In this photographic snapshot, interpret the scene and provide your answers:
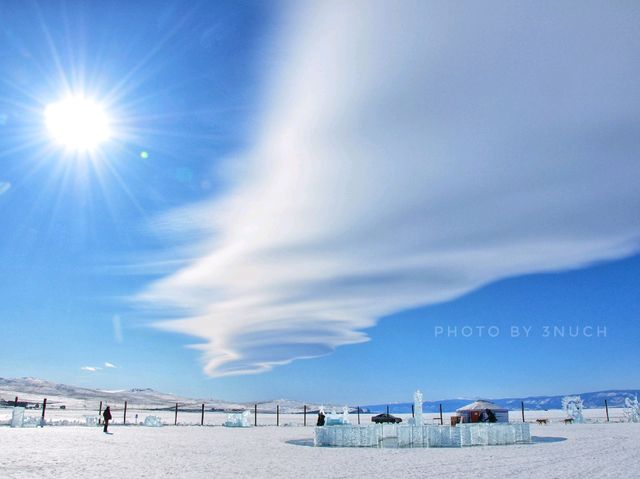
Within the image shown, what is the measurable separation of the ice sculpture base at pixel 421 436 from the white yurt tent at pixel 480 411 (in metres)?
17.2

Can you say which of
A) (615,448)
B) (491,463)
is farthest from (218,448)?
(615,448)

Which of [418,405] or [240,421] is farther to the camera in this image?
[240,421]

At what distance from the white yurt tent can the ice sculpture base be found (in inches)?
676

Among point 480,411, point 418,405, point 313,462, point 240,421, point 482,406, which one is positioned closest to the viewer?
point 313,462

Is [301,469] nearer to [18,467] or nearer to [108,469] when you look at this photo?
[108,469]

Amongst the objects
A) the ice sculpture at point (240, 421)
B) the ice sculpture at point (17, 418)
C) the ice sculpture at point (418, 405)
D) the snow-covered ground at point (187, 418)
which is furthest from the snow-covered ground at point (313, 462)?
the snow-covered ground at point (187, 418)

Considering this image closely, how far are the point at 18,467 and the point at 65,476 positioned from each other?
9.35 feet

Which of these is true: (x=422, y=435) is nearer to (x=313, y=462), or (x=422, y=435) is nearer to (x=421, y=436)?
(x=421, y=436)

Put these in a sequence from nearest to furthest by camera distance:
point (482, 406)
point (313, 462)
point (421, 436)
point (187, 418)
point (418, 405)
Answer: point (313, 462) → point (421, 436) → point (418, 405) → point (482, 406) → point (187, 418)

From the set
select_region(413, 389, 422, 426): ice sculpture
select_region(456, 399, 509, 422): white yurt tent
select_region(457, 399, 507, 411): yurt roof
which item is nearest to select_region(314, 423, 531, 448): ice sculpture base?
select_region(413, 389, 422, 426): ice sculpture

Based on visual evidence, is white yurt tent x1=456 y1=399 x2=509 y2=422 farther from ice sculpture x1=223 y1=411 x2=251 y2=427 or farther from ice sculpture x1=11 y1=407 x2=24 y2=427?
ice sculpture x1=11 y1=407 x2=24 y2=427

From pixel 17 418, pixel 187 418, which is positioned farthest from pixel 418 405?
pixel 187 418

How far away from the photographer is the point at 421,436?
2653 cm

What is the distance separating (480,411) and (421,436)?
20225mm
